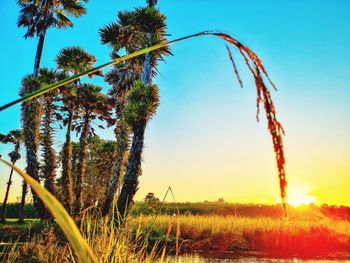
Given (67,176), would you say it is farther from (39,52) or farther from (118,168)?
(39,52)

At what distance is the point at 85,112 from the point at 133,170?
12102mm

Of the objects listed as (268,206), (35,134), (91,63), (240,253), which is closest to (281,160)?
(240,253)

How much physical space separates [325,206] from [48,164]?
66.9 feet

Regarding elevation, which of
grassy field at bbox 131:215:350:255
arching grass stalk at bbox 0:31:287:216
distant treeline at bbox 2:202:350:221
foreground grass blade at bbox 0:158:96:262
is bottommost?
grassy field at bbox 131:215:350:255

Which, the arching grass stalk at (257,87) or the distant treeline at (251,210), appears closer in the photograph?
the arching grass stalk at (257,87)

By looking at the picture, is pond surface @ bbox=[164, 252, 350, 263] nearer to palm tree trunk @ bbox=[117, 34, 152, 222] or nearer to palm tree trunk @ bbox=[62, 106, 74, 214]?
palm tree trunk @ bbox=[117, 34, 152, 222]

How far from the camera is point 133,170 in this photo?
1652 cm

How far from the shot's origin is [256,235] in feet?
52.3

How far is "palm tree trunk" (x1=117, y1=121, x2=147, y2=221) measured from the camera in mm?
16234

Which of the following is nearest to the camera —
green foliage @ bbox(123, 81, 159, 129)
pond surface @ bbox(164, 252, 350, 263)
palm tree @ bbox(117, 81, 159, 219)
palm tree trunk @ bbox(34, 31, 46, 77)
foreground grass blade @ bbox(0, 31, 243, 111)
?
foreground grass blade @ bbox(0, 31, 243, 111)

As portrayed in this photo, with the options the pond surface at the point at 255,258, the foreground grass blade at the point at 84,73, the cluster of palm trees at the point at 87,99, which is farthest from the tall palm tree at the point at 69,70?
the foreground grass blade at the point at 84,73

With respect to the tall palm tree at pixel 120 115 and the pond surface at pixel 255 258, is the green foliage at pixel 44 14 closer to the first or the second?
the tall palm tree at pixel 120 115

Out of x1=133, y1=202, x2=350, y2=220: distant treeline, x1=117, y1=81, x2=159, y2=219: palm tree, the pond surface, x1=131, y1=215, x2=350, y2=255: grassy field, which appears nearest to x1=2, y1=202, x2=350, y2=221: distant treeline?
x1=133, y1=202, x2=350, y2=220: distant treeline

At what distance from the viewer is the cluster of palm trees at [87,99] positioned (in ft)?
56.4
